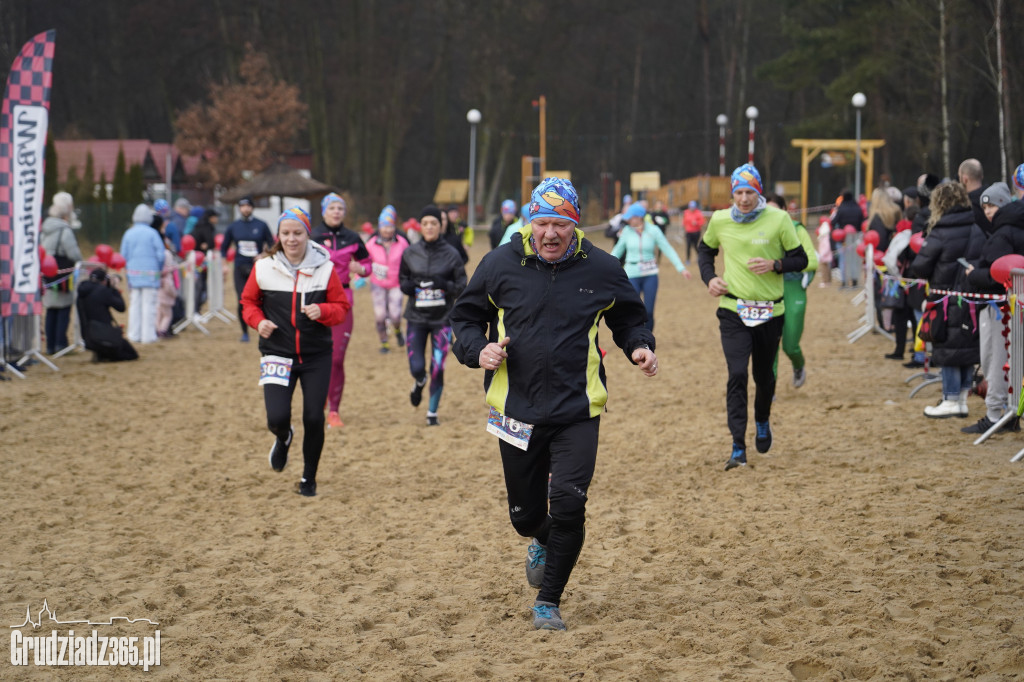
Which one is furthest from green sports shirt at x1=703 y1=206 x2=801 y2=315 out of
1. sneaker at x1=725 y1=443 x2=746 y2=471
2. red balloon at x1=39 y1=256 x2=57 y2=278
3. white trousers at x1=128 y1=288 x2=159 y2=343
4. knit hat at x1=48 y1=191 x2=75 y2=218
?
white trousers at x1=128 y1=288 x2=159 y2=343

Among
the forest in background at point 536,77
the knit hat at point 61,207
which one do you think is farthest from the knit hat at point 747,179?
the forest in background at point 536,77

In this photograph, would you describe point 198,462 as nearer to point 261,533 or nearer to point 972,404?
point 261,533

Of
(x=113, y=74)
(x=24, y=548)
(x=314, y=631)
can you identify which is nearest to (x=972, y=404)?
(x=314, y=631)

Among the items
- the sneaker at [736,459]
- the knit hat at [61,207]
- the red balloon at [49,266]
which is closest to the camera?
the sneaker at [736,459]

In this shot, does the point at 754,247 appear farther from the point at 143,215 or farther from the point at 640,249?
the point at 143,215

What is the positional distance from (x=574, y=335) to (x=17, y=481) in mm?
5351

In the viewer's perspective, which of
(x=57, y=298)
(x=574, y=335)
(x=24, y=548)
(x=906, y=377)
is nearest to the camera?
(x=574, y=335)

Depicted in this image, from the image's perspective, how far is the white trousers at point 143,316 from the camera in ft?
56.0

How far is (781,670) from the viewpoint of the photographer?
4766 mm

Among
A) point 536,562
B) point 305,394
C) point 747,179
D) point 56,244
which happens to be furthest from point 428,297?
point 56,244

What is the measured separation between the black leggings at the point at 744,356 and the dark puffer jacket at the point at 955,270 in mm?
2080

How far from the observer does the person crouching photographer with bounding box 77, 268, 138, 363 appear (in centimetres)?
1509

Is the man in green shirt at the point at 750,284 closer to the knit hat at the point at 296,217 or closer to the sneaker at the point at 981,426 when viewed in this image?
the sneaker at the point at 981,426

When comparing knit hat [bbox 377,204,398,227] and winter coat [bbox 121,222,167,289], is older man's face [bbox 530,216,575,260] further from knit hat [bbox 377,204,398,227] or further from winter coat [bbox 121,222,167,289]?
winter coat [bbox 121,222,167,289]
